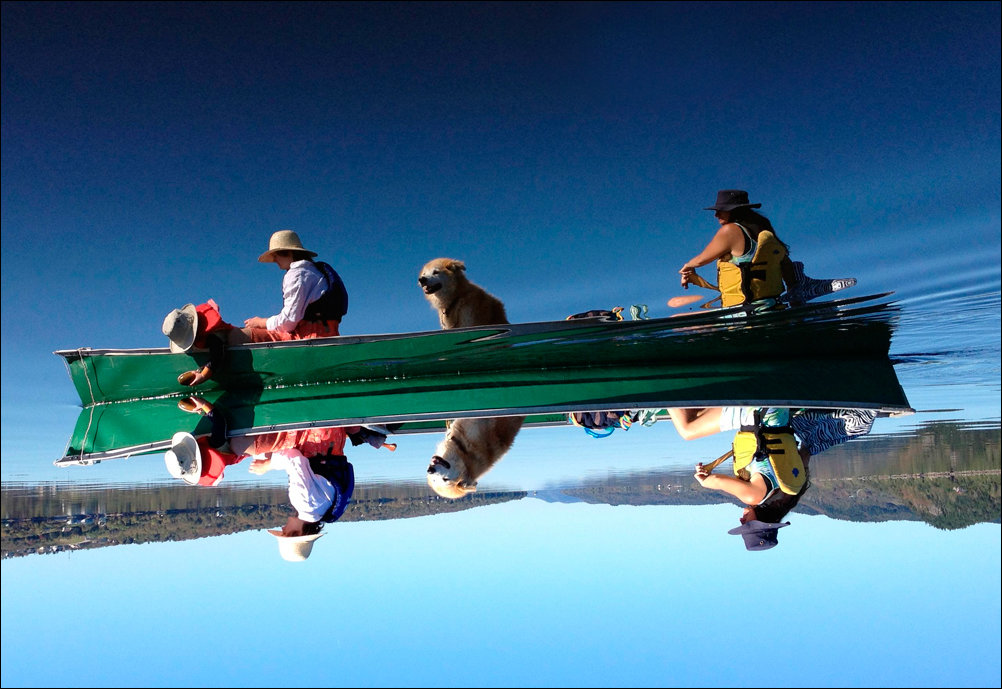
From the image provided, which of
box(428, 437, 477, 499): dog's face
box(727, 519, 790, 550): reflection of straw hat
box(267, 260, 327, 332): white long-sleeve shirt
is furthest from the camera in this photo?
box(267, 260, 327, 332): white long-sleeve shirt

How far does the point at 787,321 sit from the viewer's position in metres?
2.91

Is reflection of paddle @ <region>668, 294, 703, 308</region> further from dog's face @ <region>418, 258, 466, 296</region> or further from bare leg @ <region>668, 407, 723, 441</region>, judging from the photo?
dog's face @ <region>418, 258, 466, 296</region>

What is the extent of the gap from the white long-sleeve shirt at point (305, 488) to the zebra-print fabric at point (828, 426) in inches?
110

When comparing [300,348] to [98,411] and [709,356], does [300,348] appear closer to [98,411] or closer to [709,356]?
[98,411]

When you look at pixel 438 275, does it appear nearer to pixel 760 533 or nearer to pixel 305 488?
pixel 305 488

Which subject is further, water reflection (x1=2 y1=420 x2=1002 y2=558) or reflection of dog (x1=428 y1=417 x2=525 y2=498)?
water reflection (x1=2 y1=420 x2=1002 y2=558)

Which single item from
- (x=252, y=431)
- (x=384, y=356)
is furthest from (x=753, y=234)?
(x=252, y=431)

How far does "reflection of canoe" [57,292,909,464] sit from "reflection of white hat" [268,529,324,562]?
0.70 meters

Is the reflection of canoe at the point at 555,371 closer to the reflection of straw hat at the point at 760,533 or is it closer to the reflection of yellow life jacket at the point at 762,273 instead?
the reflection of yellow life jacket at the point at 762,273

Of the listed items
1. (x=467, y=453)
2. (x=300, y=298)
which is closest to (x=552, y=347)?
(x=467, y=453)

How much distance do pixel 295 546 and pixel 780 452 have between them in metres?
2.85

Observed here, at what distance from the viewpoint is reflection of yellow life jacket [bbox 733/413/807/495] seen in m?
3.04

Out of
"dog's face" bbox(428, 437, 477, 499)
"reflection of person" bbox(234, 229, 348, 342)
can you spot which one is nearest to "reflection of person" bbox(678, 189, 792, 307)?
"dog's face" bbox(428, 437, 477, 499)

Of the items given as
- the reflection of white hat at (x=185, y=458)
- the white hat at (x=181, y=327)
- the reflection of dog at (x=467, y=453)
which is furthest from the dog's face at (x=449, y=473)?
the white hat at (x=181, y=327)
